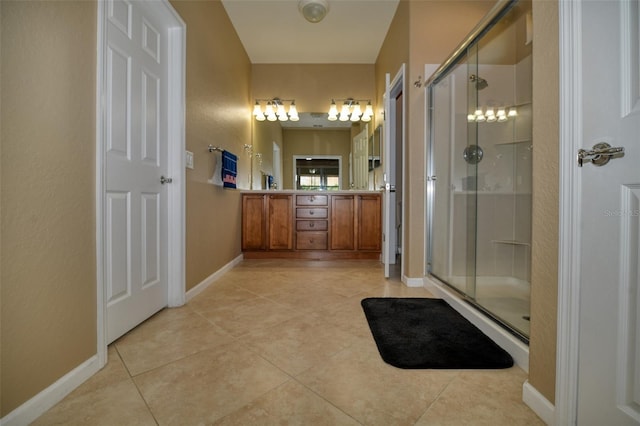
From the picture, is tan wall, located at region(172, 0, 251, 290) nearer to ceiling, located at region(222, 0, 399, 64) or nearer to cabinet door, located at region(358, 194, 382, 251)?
ceiling, located at region(222, 0, 399, 64)

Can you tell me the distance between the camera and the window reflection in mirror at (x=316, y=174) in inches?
169

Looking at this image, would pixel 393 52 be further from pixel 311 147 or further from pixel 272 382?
pixel 272 382

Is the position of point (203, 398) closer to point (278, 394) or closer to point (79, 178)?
point (278, 394)

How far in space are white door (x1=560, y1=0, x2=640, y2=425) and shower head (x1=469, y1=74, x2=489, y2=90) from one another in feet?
4.39

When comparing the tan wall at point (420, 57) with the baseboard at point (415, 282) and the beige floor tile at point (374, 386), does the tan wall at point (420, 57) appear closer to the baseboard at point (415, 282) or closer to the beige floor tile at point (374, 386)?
the baseboard at point (415, 282)

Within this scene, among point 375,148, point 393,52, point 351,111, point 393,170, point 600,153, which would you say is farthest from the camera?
point 351,111

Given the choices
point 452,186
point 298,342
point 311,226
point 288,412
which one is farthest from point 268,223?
point 288,412

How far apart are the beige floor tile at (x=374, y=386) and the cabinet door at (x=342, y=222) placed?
2356 mm

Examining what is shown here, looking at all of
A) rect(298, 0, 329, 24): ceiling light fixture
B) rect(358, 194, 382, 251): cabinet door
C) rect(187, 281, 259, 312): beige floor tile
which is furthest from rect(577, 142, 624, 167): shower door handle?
rect(358, 194, 382, 251): cabinet door

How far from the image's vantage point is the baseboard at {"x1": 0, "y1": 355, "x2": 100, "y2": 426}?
0.90 m

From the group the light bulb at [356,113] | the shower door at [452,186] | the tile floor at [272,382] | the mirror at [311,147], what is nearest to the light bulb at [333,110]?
the mirror at [311,147]

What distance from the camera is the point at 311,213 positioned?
12.2ft

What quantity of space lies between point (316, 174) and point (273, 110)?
1.04 meters

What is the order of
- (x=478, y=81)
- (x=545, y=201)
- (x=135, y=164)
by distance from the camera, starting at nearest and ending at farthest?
(x=545, y=201) → (x=135, y=164) → (x=478, y=81)
